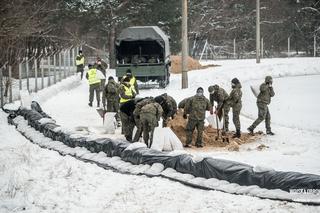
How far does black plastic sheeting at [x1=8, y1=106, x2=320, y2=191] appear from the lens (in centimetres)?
865

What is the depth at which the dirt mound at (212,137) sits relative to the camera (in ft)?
51.2

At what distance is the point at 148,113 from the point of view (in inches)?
533

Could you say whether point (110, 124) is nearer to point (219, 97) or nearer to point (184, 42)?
point (219, 97)

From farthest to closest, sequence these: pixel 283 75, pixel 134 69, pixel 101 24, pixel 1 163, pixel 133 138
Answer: pixel 101 24 < pixel 283 75 < pixel 134 69 < pixel 133 138 < pixel 1 163

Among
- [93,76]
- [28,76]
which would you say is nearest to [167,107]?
[93,76]

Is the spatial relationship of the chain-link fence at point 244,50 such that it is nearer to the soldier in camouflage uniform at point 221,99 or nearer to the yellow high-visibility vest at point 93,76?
the yellow high-visibility vest at point 93,76

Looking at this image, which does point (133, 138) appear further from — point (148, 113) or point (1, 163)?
point (1, 163)

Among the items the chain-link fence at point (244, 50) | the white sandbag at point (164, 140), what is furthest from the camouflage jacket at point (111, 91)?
the chain-link fence at point (244, 50)

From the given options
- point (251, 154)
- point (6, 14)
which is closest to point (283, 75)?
point (6, 14)

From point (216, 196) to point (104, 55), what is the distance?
4739 centimetres

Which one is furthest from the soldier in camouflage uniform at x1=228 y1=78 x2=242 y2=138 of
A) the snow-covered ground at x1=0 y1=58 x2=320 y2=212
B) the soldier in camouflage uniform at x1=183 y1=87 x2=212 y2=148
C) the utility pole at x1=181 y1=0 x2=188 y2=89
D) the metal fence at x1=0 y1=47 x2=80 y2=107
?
the utility pole at x1=181 y1=0 x2=188 y2=89

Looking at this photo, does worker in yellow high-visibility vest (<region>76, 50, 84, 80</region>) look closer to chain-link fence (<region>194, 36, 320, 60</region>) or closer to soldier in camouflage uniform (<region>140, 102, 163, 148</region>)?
soldier in camouflage uniform (<region>140, 102, 163, 148</region>)

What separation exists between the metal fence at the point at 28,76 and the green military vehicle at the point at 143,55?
382 centimetres

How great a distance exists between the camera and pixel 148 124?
537 inches
